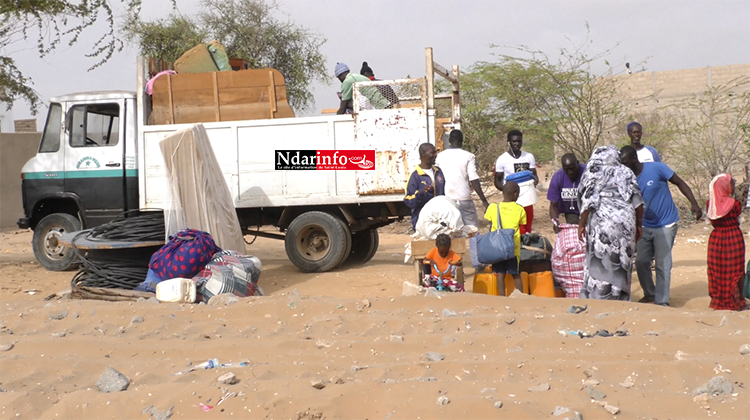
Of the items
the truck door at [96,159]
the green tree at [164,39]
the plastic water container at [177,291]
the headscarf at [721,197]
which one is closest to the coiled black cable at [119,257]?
the plastic water container at [177,291]

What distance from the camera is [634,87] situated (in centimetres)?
2216

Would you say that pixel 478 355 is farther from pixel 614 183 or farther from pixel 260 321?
pixel 614 183

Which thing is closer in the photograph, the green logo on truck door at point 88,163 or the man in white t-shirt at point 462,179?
the man in white t-shirt at point 462,179

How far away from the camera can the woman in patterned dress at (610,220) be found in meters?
5.86

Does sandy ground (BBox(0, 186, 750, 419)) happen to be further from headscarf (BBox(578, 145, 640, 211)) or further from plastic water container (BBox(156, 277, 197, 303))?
headscarf (BBox(578, 145, 640, 211))

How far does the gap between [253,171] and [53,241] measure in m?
3.12

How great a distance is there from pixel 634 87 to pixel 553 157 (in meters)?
5.16

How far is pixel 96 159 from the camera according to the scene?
31.0 feet

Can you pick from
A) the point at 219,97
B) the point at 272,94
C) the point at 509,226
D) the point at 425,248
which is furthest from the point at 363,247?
the point at 509,226

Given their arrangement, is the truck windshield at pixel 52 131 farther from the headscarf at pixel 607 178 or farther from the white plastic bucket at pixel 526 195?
the headscarf at pixel 607 178

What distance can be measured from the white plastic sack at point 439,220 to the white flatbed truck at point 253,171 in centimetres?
175

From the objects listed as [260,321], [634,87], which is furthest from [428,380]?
[634,87]

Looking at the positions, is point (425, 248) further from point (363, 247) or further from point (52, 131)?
point (52, 131)

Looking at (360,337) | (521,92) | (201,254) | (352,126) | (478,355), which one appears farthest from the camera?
(521,92)
